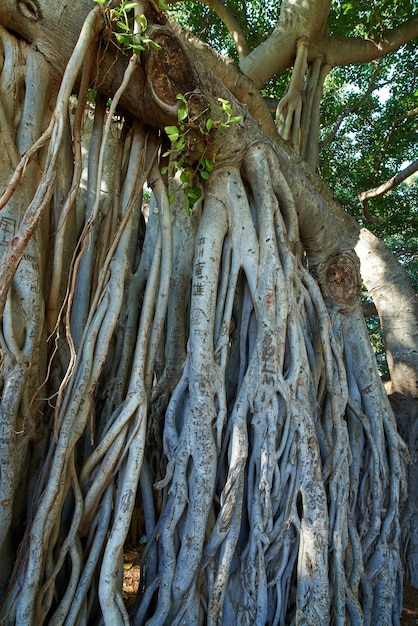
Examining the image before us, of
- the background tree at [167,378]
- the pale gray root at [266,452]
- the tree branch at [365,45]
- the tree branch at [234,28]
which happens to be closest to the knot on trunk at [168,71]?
the background tree at [167,378]

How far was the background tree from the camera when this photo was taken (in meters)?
1.94

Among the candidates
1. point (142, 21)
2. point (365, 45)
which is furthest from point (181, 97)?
point (365, 45)

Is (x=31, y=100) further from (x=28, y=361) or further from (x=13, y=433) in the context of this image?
(x=13, y=433)

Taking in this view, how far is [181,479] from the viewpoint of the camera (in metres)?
2.16

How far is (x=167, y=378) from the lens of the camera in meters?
2.76

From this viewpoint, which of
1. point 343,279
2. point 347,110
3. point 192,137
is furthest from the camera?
point 347,110

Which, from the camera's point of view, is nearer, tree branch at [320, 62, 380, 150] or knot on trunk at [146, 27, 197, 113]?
knot on trunk at [146, 27, 197, 113]

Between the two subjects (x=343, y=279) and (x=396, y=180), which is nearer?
(x=343, y=279)

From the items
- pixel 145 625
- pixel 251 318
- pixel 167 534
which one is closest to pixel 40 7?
pixel 251 318

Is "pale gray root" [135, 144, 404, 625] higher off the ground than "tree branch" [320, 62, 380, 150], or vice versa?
"tree branch" [320, 62, 380, 150]

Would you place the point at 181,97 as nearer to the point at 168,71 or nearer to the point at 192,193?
the point at 168,71

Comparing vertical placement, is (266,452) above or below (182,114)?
below

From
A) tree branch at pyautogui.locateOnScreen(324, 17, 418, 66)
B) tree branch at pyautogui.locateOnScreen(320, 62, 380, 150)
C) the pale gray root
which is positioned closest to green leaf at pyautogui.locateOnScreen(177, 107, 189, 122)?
the pale gray root

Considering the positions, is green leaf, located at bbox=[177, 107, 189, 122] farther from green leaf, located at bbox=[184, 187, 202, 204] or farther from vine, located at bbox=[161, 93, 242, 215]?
green leaf, located at bbox=[184, 187, 202, 204]
